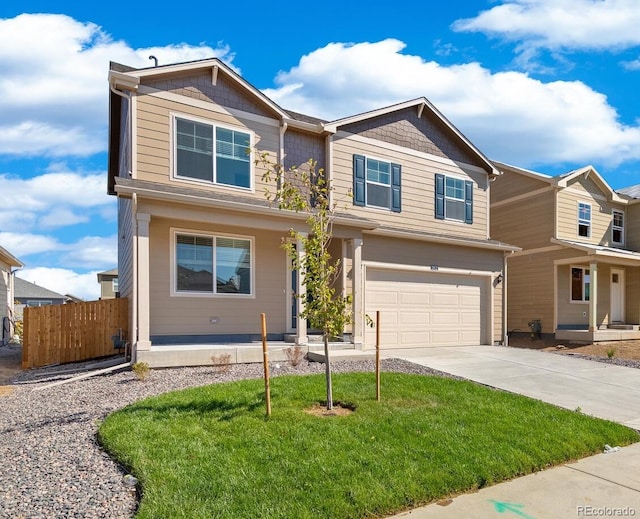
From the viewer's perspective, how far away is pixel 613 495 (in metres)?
4.08

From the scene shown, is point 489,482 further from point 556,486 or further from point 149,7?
point 149,7

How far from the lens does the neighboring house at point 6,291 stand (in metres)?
18.7

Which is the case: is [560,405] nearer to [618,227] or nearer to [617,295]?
[617,295]

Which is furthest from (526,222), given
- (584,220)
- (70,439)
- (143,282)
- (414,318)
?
(70,439)

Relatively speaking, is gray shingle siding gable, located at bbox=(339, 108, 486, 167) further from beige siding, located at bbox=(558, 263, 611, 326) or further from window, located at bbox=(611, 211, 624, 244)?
window, located at bbox=(611, 211, 624, 244)

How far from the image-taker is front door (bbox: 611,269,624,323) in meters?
19.4

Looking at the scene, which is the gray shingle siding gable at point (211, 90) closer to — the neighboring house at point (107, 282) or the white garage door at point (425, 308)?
the white garage door at point (425, 308)

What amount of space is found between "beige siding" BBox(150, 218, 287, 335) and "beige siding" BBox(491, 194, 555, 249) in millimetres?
11878

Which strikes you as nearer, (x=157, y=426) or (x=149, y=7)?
(x=157, y=426)

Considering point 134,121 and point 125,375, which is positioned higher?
point 134,121

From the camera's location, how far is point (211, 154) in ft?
34.8

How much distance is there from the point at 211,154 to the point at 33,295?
34.8 metres

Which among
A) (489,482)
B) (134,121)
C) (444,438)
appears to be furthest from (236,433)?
(134,121)

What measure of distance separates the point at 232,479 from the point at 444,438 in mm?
2377
